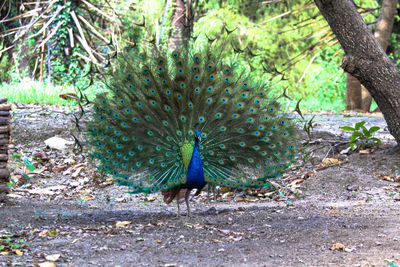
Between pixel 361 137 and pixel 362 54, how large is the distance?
5.67ft

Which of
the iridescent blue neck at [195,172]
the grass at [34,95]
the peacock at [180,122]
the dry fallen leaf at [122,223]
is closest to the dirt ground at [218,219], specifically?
the dry fallen leaf at [122,223]

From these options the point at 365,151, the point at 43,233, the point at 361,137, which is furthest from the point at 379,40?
the point at 43,233

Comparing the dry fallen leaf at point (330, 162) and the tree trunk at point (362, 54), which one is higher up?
the tree trunk at point (362, 54)

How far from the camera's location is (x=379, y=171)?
7.99m

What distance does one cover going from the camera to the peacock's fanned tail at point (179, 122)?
6023 mm

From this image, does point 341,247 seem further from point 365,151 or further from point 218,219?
point 365,151

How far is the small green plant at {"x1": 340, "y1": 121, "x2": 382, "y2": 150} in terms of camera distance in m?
8.35

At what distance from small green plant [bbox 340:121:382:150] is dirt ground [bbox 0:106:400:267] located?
0.19 m

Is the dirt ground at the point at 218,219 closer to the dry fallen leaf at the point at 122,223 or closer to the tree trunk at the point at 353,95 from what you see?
the dry fallen leaf at the point at 122,223

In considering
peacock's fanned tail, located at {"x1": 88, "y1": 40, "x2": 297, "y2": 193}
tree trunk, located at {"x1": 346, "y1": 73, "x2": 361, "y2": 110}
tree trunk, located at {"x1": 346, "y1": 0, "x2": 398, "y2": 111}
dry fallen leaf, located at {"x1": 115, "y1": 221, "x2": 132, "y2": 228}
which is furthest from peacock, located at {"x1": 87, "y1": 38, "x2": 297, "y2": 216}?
tree trunk, located at {"x1": 346, "y1": 73, "x2": 361, "y2": 110}

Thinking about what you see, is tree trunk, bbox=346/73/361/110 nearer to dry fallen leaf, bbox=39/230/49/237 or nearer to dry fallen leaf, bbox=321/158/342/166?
dry fallen leaf, bbox=321/158/342/166

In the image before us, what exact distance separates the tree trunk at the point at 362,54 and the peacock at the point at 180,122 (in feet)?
6.71

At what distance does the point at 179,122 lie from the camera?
616 centimetres

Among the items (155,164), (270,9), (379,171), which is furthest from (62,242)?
(270,9)
